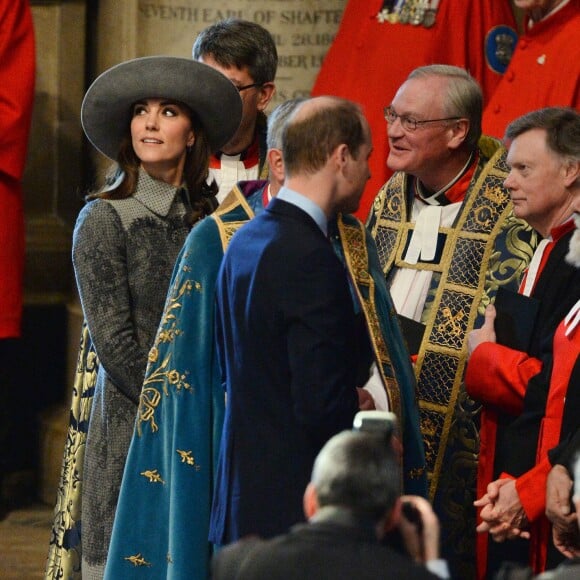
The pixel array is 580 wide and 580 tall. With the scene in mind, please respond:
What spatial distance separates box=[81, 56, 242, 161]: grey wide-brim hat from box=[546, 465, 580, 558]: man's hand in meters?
1.35

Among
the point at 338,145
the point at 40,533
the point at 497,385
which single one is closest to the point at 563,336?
the point at 497,385

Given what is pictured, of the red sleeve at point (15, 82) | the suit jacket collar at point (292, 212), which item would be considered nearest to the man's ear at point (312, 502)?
the suit jacket collar at point (292, 212)

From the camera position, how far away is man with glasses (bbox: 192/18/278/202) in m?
4.76

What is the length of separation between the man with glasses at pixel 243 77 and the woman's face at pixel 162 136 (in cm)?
75

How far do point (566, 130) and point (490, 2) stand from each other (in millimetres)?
2052

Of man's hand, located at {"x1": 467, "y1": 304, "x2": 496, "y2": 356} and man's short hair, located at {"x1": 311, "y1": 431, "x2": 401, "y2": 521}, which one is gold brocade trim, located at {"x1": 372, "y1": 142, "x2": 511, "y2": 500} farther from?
man's short hair, located at {"x1": 311, "y1": 431, "x2": 401, "y2": 521}

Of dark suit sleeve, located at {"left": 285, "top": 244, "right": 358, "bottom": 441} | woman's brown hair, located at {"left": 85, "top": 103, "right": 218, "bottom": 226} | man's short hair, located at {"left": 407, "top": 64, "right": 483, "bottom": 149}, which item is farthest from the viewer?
man's short hair, located at {"left": 407, "top": 64, "right": 483, "bottom": 149}

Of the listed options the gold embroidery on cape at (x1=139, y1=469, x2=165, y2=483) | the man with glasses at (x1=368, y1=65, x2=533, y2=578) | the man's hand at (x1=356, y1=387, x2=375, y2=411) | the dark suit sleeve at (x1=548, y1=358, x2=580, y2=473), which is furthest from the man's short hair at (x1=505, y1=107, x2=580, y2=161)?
the gold embroidery on cape at (x1=139, y1=469, x2=165, y2=483)

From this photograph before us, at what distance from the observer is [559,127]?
389cm

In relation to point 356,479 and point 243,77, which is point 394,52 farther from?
point 356,479

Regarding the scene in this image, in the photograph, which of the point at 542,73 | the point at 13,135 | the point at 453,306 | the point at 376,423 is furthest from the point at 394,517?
the point at 13,135

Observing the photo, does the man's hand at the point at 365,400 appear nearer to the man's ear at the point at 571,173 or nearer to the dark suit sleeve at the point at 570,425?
the dark suit sleeve at the point at 570,425

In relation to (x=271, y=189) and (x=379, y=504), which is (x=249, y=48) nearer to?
(x=271, y=189)

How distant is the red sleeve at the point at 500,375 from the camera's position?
12.4 ft
